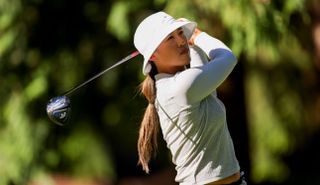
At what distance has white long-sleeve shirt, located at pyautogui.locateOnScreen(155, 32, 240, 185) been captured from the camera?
2162 mm

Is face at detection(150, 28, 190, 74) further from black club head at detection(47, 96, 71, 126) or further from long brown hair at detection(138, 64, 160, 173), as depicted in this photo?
black club head at detection(47, 96, 71, 126)

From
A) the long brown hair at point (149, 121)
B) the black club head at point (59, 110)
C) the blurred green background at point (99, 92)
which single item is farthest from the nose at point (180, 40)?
the blurred green background at point (99, 92)

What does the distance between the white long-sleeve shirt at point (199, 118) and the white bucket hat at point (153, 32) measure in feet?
0.25

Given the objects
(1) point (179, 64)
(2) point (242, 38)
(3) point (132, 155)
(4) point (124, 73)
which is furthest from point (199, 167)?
(3) point (132, 155)

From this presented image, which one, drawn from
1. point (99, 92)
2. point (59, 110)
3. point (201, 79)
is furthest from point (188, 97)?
point (99, 92)

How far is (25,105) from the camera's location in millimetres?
4340

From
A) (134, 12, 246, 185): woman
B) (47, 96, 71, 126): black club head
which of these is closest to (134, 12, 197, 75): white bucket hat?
(134, 12, 246, 185): woman

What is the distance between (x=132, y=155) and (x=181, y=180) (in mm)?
2428

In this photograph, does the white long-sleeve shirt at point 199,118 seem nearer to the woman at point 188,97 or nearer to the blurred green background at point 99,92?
the woman at point 188,97

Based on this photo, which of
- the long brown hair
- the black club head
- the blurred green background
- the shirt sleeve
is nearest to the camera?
the shirt sleeve

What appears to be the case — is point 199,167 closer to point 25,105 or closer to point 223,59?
point 223,59

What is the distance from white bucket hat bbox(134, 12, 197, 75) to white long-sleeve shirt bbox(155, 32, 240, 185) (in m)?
0.08

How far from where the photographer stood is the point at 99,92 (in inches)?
176

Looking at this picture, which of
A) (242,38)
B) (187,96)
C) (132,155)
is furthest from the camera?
(132,155)
